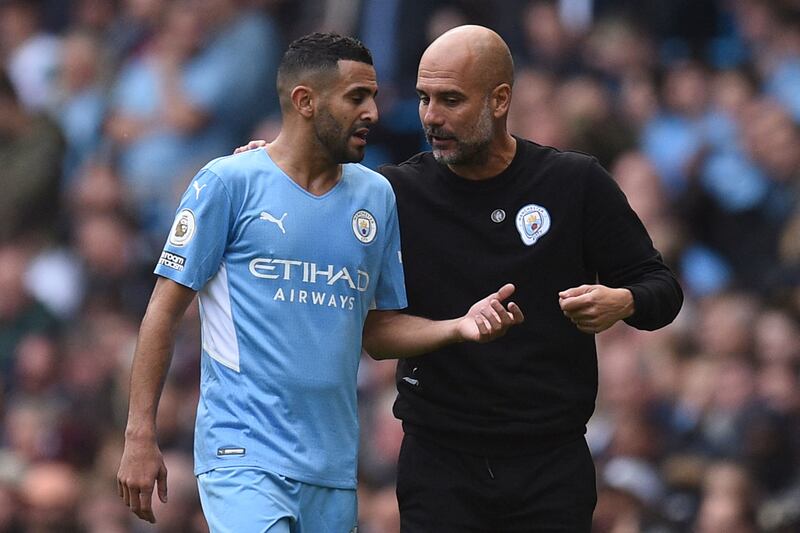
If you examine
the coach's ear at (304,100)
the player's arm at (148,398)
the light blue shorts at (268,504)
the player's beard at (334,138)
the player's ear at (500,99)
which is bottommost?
the light blue shorts at (268,504)

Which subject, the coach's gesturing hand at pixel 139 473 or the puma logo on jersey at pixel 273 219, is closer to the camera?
the coach's gesturing hand at pixel 139 473

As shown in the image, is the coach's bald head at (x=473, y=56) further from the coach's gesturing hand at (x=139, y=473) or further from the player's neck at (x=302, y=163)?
the coach's gesturing hand at (x=139, y=473)

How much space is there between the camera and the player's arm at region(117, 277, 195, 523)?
554 centimetres

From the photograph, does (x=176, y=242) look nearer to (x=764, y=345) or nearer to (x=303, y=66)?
(x=303, y=66)

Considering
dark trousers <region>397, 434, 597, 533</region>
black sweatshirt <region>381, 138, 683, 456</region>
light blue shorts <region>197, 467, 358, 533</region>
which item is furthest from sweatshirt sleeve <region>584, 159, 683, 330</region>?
light blue shorts <region>197, 467, 358, 533</region>

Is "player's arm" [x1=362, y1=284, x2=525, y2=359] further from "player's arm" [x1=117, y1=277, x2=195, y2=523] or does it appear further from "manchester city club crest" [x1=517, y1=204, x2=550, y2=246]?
"player's arm" [x1=117, y1=277, x2=195, y2=523]

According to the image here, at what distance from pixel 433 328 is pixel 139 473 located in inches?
42.8

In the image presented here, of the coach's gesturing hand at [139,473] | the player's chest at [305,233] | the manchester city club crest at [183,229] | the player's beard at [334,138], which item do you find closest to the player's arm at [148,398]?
the coach's gesturing hand at [139,473]

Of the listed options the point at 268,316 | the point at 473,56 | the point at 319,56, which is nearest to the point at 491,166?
the point at 473,56

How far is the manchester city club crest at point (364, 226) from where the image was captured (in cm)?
589

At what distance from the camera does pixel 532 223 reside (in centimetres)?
613

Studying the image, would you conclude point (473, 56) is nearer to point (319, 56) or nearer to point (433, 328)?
point (319, 56)

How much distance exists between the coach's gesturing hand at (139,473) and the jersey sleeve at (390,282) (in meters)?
0.98

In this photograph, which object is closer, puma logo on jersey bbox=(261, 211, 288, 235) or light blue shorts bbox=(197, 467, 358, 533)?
light blue shorts bbox=(197, 467, 358, 533)
